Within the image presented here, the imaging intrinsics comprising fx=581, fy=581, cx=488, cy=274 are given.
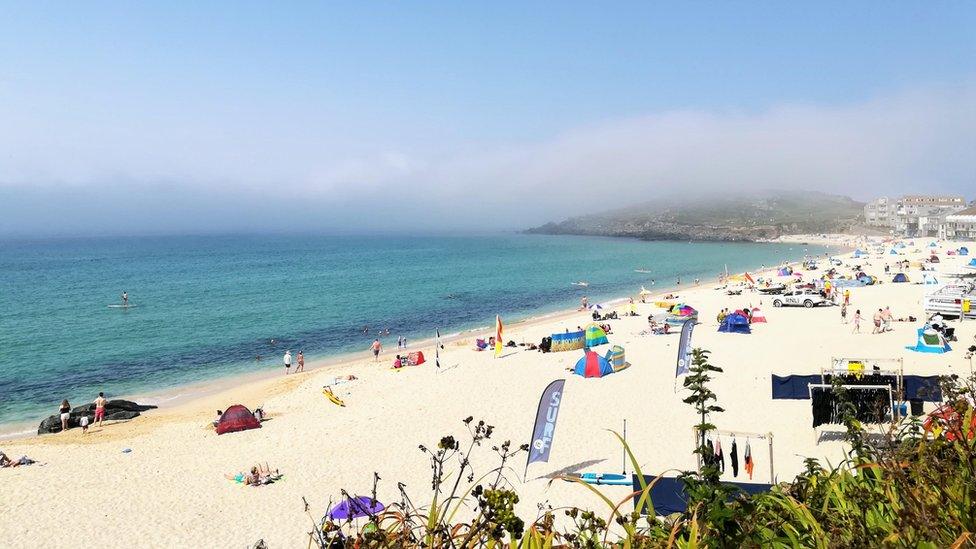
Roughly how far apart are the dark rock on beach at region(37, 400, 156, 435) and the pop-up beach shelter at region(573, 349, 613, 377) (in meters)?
17.6

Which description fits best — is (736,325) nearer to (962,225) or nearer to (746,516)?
(746,516)

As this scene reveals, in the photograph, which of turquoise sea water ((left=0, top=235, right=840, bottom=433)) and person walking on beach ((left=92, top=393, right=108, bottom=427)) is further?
turquoise sea water ((left=0, top=235, right=840, bottom=433))

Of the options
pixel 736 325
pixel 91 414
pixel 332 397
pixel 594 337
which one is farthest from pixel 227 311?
pixel 736 325

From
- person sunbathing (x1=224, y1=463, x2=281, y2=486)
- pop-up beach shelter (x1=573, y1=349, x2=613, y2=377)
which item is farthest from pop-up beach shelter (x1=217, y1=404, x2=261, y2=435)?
pop-up beach shelter (x1=573, y1=349, x2=613, y2=377)

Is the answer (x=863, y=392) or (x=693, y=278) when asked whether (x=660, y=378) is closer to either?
(x=863, y=392)

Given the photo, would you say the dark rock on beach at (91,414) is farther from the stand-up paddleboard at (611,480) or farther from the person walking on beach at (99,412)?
the stand-up paddleboard at (611,480)

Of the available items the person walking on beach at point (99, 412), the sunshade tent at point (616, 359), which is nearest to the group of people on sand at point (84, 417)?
the person walking on beach at point (99, 412)

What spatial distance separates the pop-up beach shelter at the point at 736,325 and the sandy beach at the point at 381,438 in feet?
2.33

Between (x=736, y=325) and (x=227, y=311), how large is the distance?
41.1 m

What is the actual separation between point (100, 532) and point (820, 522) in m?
13.9

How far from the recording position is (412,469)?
14.5 m

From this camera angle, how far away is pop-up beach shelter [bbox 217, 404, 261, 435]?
62.7ft

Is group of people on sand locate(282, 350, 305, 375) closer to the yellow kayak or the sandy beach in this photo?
the sandy beach

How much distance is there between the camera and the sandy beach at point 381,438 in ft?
41.0
